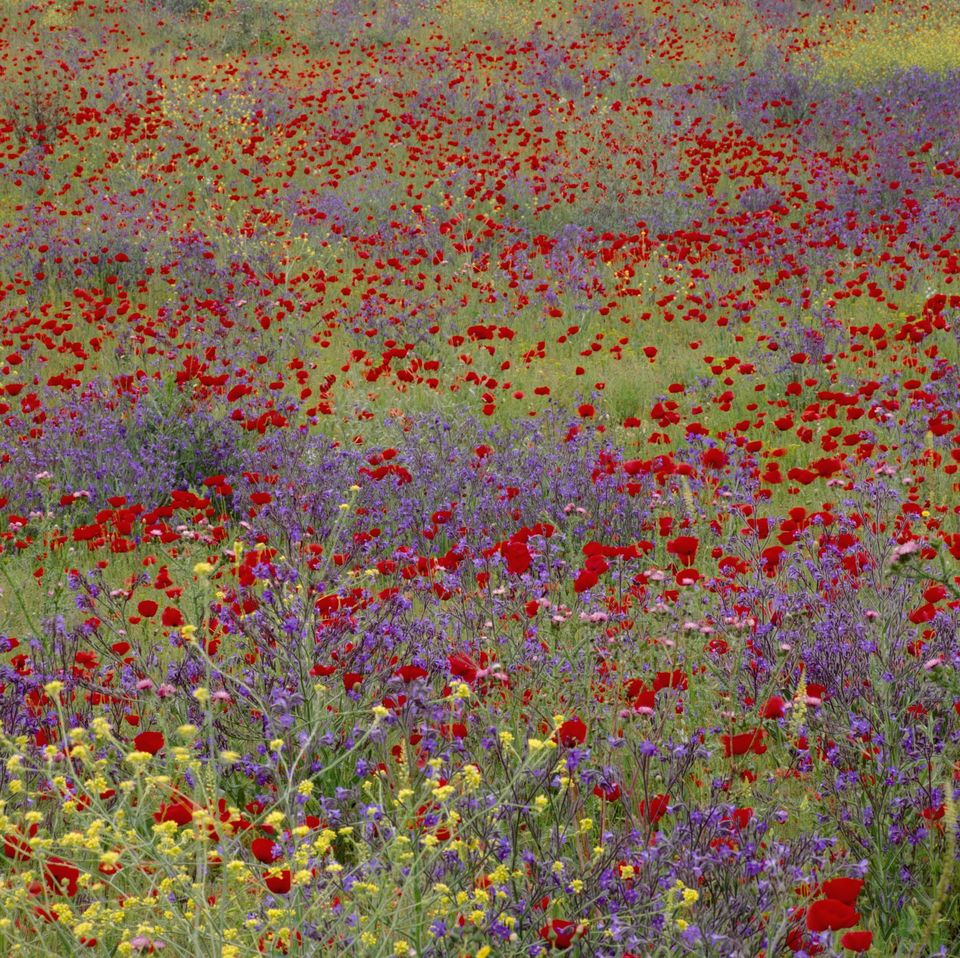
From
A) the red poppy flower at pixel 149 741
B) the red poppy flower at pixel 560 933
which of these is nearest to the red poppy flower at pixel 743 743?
the red poppy flower at pixel 560 933

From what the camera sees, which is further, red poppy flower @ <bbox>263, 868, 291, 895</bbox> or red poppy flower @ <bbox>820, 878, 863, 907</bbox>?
red poppy flower @ <bbox>263, 868, 291, 895</bbox>

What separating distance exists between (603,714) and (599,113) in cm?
1290

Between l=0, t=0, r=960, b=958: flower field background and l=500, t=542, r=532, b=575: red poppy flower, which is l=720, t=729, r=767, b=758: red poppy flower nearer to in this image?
l=0, t=0, r=960, b=958: flower field background

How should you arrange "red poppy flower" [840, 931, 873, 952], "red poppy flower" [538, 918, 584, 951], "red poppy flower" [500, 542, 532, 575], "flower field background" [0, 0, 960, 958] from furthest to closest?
"red poppy flower" [500, 542, 532, 575]
"flower field background" [0, 0, 960, 958]
"red poppy flower" [538, 918, 584, 951]
"red poppy flower" [840, 931, 873, 952]

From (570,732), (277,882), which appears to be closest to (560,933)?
(570,732)

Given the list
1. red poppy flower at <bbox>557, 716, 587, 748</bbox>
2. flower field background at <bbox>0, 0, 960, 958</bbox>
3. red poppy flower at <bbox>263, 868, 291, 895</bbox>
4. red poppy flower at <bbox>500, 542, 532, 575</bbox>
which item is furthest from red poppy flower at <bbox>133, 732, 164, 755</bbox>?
red poppy flower at <bbox>500, 542, 532, 575</bbox>

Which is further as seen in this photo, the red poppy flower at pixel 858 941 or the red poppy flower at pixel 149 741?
the red poppy flower at pixel 149 741

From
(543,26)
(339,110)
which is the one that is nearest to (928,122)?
(339,110)

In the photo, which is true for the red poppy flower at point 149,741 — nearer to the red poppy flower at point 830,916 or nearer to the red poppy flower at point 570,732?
the red poppy flower at point 570,732

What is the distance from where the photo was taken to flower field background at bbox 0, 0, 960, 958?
191 cm

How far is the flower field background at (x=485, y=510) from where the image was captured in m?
1.91

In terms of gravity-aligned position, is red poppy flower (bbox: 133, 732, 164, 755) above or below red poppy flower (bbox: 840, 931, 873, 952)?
below

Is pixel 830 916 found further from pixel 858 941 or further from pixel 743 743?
pixel 743 743

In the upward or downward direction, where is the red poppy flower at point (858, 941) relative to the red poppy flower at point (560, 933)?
upward
